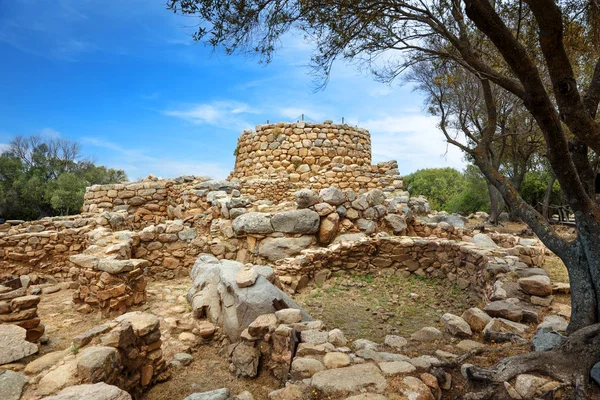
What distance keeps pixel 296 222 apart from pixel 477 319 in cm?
515

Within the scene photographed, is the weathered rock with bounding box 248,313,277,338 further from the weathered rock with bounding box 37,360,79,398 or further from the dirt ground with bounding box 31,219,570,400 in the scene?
the weathered rock with bounding box 37,360,79,398

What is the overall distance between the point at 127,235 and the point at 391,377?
302 inches

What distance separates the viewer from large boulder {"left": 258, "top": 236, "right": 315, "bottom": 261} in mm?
8672

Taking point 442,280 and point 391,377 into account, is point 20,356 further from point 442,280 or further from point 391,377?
point 442,280

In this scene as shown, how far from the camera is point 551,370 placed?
9.36ft

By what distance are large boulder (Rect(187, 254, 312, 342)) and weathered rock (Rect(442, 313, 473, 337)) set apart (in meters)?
2.05

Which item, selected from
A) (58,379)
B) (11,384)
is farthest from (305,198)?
(11,384)

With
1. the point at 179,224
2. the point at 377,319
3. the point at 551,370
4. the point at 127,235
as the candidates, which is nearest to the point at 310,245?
the point at 377,319

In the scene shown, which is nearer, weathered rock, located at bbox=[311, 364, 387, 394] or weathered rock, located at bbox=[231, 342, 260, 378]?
weathered rock, located at bbox=[311, 364, 387, 394]

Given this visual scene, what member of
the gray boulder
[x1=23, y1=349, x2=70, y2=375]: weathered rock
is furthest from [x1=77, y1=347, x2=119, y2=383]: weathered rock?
the gray boulder

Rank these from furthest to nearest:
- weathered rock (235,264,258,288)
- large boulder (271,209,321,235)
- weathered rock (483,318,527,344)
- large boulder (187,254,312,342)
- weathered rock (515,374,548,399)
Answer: large boulder (271,209,321,235) → weathered rock (235,264,258,288) → large boulder (187,254,312,342) → weathered rock (483,318,527,344) → weathered rock (515,374,548,399)

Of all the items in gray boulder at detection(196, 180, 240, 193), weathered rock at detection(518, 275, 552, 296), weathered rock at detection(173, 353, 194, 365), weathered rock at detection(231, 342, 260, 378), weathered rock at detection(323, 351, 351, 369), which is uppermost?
gray boulder at detection(196, 180, 240, 193)

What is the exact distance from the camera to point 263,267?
646cm

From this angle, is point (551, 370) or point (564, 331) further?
point (564, 331)
